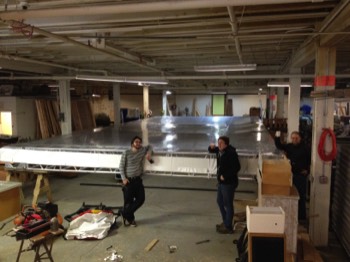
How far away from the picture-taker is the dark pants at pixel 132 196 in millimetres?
4918

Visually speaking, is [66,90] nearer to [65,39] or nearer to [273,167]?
[65,39]

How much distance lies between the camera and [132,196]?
196 inches

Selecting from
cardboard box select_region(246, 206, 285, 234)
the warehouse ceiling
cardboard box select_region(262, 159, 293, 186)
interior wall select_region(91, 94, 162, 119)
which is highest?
the warehouse ceiling

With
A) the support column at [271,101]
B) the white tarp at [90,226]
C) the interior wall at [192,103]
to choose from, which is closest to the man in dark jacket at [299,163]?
the white tarp at [90,226]

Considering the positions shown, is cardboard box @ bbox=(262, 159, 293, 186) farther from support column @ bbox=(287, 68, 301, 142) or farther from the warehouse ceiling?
support column @ bbox=(287, 68, 301, 142)

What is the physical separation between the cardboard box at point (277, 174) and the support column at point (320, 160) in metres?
0.93

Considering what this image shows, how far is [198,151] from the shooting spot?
192 inches

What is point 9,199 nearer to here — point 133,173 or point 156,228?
point 133,173

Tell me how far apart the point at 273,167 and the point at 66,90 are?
20.2 ft

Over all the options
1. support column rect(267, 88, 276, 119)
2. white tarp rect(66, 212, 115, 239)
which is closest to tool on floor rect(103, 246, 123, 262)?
white tarp rect(66, 212, 115, 239)

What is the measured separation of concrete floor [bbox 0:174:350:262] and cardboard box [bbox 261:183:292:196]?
3.74 feet

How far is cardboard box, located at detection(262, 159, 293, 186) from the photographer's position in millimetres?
3467

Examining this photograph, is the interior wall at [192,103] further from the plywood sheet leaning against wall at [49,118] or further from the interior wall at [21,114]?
the interior wall at [21,114]

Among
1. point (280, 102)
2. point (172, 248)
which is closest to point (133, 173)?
point (172, 248)
